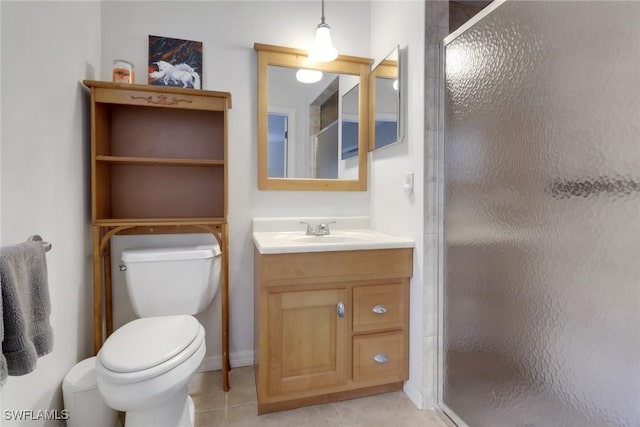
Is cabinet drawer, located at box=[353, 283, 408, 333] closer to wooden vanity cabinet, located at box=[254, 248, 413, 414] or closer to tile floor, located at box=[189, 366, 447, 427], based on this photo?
wooden vanity cabinet, located at box=[254, 248, 413, 414]

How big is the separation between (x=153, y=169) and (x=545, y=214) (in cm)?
188

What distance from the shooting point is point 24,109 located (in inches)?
41.0

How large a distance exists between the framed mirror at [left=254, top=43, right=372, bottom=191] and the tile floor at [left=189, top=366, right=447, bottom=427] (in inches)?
47.0

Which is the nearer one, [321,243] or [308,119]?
[321,243]

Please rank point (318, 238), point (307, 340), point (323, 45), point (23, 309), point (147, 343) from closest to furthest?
point (23, 309) < point (147, 343) < point (307, 340) < point (323, 45) < point (318, 238)

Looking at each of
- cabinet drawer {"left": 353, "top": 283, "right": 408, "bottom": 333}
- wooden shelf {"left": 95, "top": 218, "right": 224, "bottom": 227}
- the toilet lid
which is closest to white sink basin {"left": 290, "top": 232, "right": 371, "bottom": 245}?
cabinet drawer {"left": 353, "top": 283, "right": 408, "bottom": 333}

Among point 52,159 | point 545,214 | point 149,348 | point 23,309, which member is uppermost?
point 52,159

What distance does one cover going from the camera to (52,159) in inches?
48.0

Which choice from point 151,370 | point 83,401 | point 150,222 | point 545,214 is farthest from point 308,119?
point 83,401

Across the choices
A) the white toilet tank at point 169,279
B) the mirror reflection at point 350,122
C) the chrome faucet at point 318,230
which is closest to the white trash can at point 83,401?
the white toilet tank at point 169,279

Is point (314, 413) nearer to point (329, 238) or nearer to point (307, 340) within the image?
point (307, 340)

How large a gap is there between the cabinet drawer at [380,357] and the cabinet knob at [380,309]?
0.12 m

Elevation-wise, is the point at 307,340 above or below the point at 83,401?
above

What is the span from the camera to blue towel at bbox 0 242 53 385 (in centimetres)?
78
